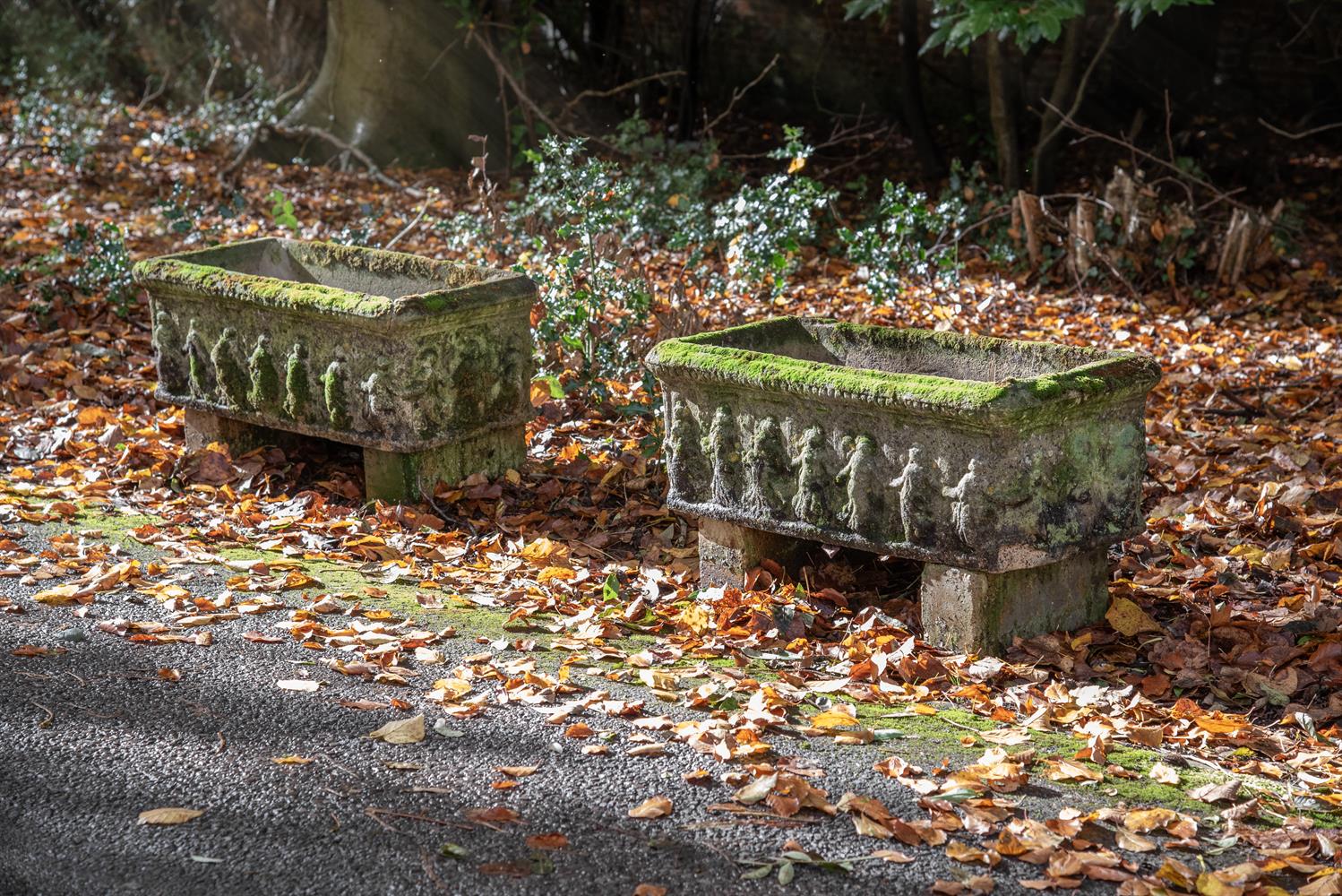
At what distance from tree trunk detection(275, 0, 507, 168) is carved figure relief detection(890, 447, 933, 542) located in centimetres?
820

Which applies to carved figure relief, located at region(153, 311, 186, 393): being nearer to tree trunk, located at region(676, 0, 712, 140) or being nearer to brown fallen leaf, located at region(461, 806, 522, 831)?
brown fallen leaf, located at region(461, 806, 522, 831)

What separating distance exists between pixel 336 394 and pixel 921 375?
2.27m

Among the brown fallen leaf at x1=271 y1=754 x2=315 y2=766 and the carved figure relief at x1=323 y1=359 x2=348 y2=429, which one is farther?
the carved figure relief at x1=323 y1=359 x2=348 y2=429

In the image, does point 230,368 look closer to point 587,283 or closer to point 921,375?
point 587,283

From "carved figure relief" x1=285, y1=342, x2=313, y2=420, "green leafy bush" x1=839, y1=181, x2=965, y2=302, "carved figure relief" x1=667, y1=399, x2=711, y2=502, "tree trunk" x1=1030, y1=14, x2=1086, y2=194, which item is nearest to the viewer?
"carved figure relief" x1=667, y1=399, x2=711, y2=502

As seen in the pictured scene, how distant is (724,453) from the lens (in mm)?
4820

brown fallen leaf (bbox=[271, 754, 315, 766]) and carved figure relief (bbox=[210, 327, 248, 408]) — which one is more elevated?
carved figure relief (bbox=[210, 327, 248, 408])

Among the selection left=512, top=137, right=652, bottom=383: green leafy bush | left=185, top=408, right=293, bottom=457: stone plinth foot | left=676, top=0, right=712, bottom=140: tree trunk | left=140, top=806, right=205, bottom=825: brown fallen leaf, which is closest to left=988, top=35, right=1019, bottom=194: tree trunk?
left=676, top=0, right=712, bottom=140: tree trunk

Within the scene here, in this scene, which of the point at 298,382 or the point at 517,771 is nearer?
the point at 517,771

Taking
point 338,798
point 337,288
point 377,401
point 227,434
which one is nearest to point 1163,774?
point 338,798

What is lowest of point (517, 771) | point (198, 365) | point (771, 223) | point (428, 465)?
point (517, 771)

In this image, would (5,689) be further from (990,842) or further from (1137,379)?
(1137,379)

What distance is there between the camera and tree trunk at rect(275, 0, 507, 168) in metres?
12.0

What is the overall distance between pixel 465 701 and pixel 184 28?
12813 millimetres
